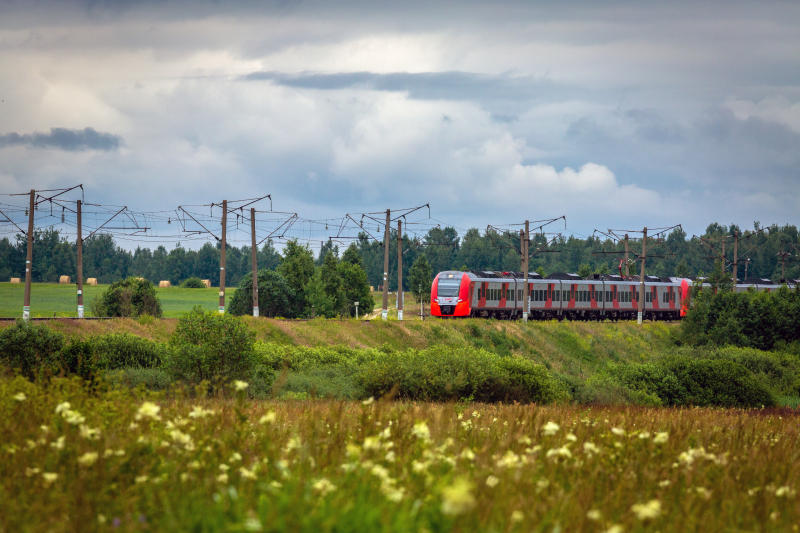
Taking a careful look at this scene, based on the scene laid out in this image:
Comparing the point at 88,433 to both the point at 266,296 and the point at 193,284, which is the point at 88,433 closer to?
the point at 266,296

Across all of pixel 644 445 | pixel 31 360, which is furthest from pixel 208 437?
pixel 31 360

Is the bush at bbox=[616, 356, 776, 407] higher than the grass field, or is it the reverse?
the grass field

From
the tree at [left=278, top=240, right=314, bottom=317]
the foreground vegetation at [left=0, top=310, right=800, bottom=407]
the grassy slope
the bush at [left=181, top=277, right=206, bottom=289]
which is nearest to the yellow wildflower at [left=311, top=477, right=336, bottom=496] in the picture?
the foreground vegetation at [left=0, top=310, right=800, bottom=407]

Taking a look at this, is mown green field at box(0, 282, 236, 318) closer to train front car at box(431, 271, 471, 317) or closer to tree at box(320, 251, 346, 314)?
tree at box(320, 251, 346, 314)

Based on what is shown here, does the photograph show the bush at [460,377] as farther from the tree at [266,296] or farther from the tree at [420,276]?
the tree at [420,276]

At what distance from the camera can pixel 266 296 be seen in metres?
73.6

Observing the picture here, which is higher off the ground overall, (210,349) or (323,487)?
(323,487)

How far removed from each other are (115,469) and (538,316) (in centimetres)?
6693

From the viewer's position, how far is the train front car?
61562 mm

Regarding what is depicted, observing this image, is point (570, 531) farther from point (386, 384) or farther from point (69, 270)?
point (69, 270)

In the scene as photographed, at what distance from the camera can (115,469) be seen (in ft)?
17.4

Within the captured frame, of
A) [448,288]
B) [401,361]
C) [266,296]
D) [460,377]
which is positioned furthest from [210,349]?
[266,296]

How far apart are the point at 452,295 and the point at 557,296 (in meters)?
13.3

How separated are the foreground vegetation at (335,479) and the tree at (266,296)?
2540 inches
